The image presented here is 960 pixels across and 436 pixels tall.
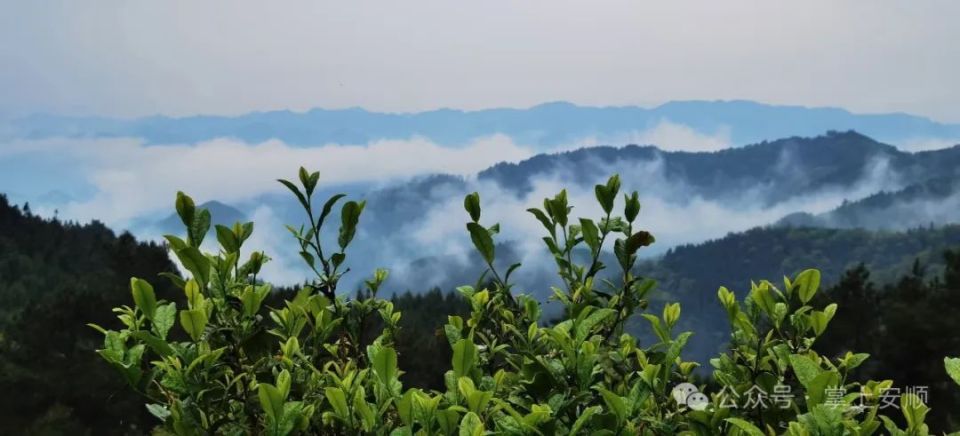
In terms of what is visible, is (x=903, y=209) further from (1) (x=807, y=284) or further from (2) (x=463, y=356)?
(2) (x=463, y=356)

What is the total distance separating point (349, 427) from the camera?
1.54m

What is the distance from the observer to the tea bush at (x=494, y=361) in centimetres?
148

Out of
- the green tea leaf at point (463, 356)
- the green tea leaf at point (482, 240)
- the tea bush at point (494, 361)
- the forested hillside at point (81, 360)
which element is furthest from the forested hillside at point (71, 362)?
the green tea leaf at point (463, 356)

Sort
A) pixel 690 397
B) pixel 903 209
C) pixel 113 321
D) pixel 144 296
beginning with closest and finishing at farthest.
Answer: pixel 144 296, pixel 690 397, pixel 113 321, pixel 903 209

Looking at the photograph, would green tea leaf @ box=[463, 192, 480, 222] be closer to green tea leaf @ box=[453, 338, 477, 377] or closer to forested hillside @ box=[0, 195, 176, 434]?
green tea leaf @ box=[453, 338, 477, 377]

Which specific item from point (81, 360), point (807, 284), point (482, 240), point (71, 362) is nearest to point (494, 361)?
point (482, 240)

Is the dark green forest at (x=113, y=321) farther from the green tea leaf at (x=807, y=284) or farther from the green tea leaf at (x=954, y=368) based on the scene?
the green tea leaf at (x=954, y=368)

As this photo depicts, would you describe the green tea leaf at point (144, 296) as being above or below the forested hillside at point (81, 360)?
above

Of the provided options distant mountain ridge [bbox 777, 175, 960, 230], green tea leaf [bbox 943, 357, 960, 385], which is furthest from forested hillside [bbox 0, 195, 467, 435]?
distant mountain ridge [bbox 777, 175, 960, 230]

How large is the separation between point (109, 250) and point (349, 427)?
27108 mm

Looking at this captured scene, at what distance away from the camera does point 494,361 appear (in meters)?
2.11

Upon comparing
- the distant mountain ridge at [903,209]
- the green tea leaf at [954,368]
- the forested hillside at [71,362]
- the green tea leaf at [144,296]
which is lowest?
the distant mountain ridge at [903,209]

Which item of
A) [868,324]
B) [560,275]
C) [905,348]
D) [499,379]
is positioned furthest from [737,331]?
[868,324]

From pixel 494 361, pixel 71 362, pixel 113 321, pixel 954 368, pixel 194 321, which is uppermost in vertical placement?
pixel 194 321
